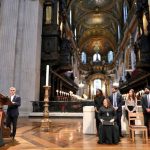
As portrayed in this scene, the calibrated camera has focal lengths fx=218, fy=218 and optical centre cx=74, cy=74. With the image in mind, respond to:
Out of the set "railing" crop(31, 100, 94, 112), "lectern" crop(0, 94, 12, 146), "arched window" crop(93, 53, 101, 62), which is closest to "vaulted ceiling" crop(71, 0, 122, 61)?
"arched window" crop(93, 53, 101, 62)

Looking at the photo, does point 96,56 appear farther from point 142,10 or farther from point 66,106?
point 66,106

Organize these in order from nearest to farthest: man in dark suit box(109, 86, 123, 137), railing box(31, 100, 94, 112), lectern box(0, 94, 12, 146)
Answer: lectern box(0, 94, 12, 146) < man in dark suit box(109, 86, 123, 137) < railing box(31, 100, 94, 112)

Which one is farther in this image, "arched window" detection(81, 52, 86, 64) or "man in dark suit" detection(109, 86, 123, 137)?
"arched window" detection(81, 52, 86, 64)

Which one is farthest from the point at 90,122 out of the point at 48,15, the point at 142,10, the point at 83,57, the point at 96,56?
the point at 96,56

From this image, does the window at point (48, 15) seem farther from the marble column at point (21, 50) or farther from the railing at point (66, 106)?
the railing at point (66, 106)

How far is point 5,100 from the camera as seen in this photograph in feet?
15.1

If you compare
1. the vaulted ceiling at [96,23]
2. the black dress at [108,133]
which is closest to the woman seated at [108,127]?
the black dress at [108,133]

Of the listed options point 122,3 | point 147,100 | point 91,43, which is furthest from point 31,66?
point 91,43

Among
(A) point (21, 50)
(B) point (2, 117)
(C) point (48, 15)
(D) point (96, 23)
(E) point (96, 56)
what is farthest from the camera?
(E) point (96, 56)

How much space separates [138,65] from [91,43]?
27247 millimetres

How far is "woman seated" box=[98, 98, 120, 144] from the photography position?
491cm

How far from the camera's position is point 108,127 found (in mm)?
5039

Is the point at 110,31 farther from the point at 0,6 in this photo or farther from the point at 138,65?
the point at 0,6

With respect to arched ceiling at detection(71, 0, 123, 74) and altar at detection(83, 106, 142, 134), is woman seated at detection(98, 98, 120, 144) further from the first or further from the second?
arched ceiling at detection(71, 0, 123, 74)
